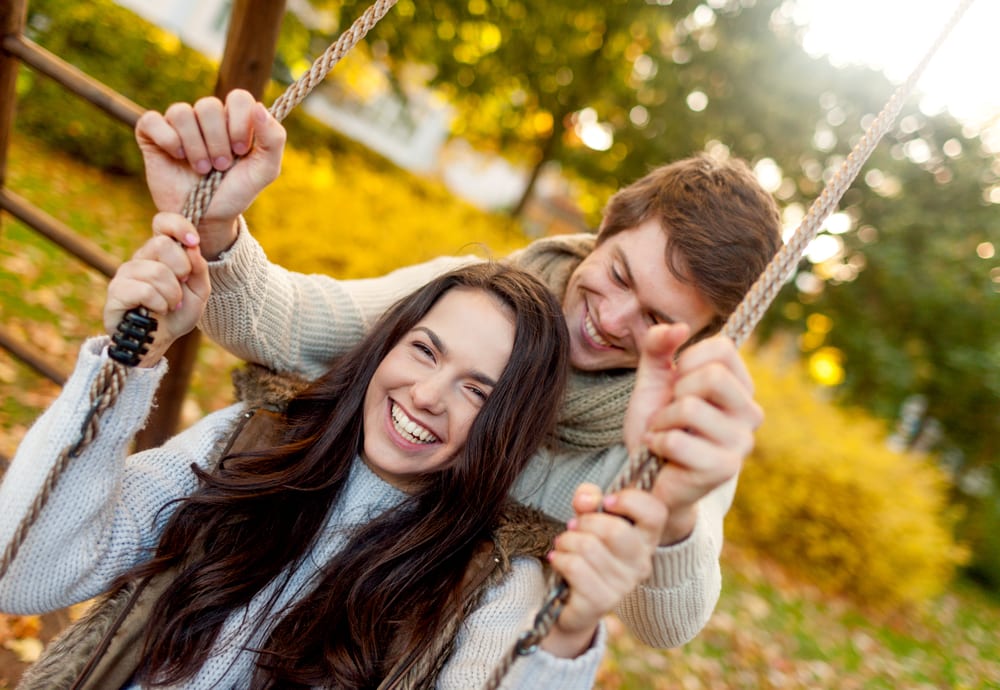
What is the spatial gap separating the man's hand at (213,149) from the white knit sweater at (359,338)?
20cm

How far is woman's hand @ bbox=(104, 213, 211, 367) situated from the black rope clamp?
0.7 inches

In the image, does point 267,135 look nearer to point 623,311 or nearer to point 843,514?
point 623,311

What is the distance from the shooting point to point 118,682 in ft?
4.71

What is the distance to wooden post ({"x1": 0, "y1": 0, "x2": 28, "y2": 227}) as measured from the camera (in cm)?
209

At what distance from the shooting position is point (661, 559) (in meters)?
1.18

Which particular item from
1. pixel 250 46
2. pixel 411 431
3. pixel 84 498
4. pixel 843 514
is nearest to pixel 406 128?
pixel 843 514

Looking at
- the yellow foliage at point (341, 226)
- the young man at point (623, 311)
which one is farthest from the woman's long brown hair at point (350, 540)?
the yellow foliage at point (341, 226)

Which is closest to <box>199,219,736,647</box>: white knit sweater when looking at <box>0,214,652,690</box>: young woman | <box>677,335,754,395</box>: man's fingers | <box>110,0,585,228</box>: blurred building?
<box>0,214,652,690</box>: young woman

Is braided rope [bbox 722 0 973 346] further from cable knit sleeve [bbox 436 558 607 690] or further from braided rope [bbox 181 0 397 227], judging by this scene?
braided rope [bbox 181 0 397 227]

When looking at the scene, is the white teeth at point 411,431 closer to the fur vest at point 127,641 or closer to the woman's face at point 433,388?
the woman's face at point 433,388

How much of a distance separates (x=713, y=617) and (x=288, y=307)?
4.07 m

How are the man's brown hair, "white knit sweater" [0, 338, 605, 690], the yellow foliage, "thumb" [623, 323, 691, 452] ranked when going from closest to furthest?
"thumb" [623, 323, 691, 452], "white knit sweater" [0, 338, 605, 690], the man's brown hair, the yellow foliage

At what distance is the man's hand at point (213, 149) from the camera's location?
116 cm

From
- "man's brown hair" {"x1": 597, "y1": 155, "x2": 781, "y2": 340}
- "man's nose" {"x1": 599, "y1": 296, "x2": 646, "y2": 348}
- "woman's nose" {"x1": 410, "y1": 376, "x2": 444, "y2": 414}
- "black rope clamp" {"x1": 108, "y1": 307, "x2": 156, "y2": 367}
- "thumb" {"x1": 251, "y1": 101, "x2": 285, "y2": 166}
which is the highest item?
"man's brown hair" {"x1": 597, "y1": 155, "x2": 781, "y2": 340}
